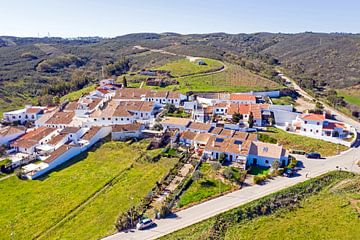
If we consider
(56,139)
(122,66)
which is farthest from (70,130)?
(122,66)

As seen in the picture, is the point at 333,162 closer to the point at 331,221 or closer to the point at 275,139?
the point at 275,139

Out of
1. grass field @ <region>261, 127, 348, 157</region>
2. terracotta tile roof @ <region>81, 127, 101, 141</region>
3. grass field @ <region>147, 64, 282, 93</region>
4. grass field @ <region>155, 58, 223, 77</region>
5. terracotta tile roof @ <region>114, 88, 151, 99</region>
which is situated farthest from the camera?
grass field @ <region>155, 58, 223, 77</region>

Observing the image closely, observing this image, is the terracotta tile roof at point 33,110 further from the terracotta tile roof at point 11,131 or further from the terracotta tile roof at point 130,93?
the terracotta tile roof at point 130,93

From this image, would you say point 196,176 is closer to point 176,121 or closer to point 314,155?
point 176,121

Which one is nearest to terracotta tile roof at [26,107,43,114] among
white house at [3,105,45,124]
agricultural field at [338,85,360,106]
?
white house at [3,105,45,124]

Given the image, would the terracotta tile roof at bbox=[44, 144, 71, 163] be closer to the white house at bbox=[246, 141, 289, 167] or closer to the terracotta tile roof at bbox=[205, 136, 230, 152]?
the terracotta tile roof at bbox=[205, 136, 230, 152]

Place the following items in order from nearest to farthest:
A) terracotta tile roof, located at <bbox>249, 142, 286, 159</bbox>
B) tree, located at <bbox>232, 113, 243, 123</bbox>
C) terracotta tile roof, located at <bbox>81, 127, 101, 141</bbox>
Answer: terracotta tile roof, located at <bbox>249, 142, 286, 159</bbox> → terracotta tile roof, located at <bbox>81, 127, 101, 141</bbox> → tree, located at <bbox>232, 113, 243, 123</bbox>

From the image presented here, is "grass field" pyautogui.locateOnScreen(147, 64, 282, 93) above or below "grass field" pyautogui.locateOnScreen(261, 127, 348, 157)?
above
